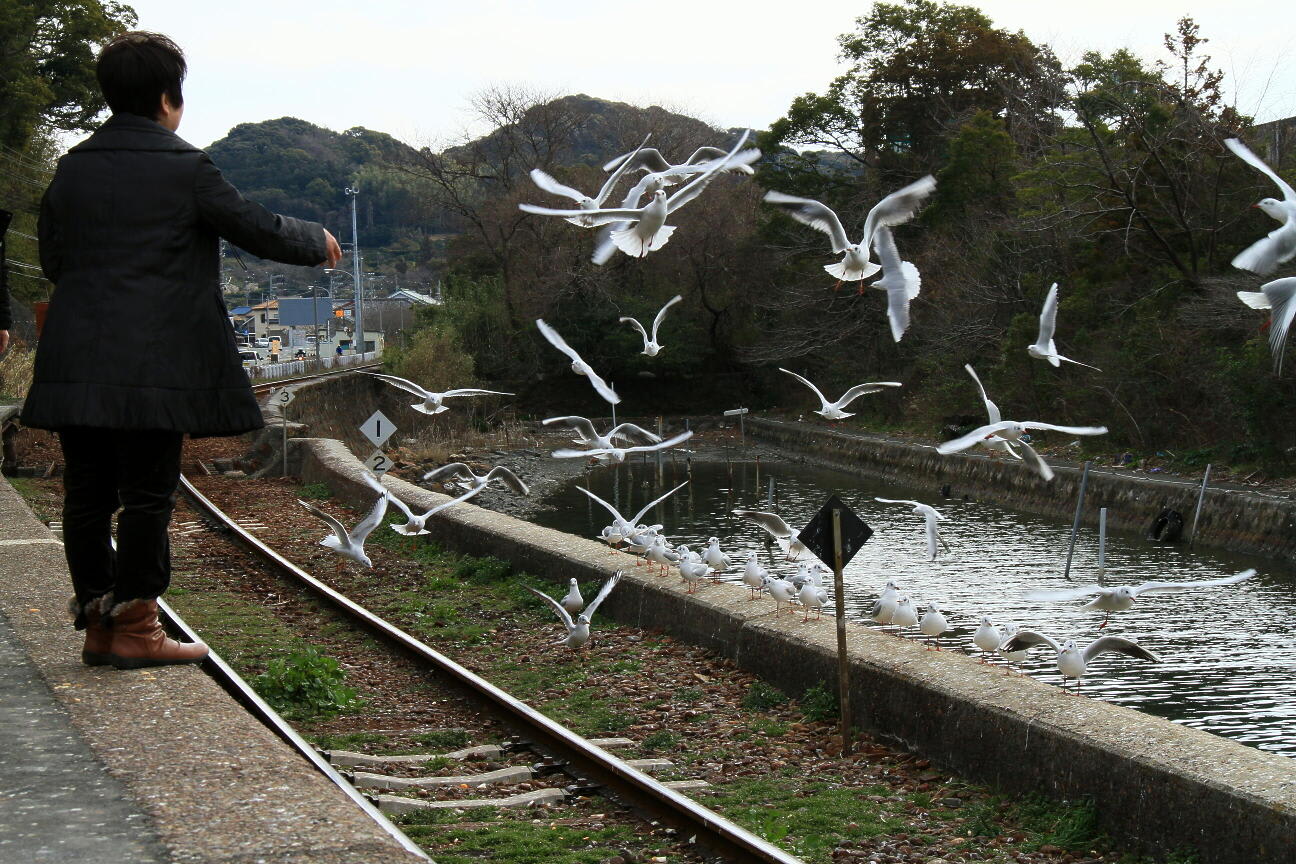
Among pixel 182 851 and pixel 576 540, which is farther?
pixel 576 540

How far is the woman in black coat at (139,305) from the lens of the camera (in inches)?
162

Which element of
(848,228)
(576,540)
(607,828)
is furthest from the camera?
(848,228)

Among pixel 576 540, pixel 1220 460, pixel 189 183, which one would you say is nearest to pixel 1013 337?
pixel 1220 460

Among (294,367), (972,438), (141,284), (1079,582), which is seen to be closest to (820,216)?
(972,438)

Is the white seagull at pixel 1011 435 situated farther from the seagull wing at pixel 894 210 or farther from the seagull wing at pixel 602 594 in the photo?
the seagull wing at pixel 602 594

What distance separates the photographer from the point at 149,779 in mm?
3621

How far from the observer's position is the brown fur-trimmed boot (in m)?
4.54

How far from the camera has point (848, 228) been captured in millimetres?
40500

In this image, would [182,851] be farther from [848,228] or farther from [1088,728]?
[848,228]

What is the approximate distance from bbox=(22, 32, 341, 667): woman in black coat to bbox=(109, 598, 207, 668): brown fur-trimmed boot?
0.40 ft

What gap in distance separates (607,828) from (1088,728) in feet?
7.18

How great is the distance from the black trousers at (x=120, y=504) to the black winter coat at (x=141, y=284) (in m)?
0.15

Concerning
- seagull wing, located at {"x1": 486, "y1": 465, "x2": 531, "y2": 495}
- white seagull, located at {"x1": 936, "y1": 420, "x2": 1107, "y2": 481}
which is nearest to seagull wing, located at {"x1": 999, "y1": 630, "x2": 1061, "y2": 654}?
white seagull, located at {"x1": 936, "y1": 420, "x2": 1107, "y2": 481}

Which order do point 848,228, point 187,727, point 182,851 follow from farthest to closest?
point 848,228 → point 187,727 → point 182,851
